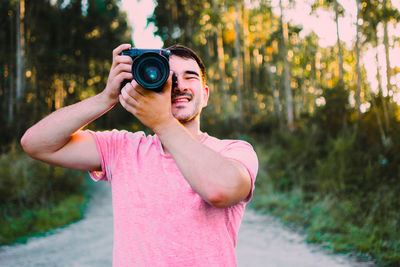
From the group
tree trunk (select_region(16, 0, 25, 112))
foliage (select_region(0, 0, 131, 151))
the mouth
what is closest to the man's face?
the mouth

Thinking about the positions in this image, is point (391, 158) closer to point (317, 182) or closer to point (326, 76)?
point (317, 182)

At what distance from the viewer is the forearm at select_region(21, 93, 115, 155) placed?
135cm

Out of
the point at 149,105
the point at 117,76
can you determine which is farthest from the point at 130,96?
the point at 117,76

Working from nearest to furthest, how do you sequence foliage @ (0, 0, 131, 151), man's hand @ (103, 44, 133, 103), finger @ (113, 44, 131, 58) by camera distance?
man's hand @ (103, 44, 133, 103), finger @ (113, 44, 131, 58), foliage @ (0, 0, 131, 151)

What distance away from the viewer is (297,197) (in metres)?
7.41

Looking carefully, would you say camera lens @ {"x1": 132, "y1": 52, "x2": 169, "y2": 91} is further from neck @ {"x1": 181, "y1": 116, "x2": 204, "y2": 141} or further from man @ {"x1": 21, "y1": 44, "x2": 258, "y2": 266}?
neck @ {"x1": 181, "y1": 116, "x2": 204, "y2": 141}

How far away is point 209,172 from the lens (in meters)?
1.06

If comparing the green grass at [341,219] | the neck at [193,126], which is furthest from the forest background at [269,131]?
the neck at [193,126]

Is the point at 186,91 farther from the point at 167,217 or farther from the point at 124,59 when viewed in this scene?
the point at 167,217

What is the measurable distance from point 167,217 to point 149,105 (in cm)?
42

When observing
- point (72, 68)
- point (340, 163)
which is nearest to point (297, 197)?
point (340, 163)

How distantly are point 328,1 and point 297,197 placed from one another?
957 centimetres

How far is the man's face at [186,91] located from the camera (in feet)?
4.78

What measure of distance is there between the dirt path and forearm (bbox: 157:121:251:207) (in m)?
3.68
